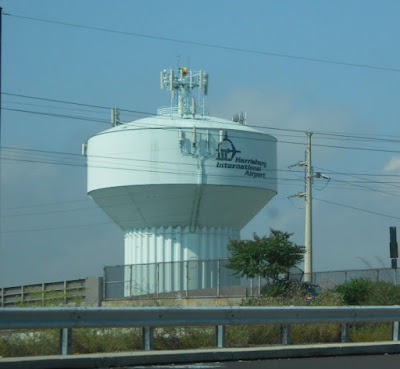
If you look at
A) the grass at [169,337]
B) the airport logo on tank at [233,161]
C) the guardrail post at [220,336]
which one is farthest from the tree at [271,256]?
the guardrail post at [220,336]

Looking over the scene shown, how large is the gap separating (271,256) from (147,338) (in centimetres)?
1553

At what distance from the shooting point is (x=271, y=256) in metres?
29.7

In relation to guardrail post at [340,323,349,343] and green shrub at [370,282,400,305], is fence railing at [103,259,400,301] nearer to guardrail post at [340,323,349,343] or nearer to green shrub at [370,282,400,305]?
green shrub at [370,282,400,305]

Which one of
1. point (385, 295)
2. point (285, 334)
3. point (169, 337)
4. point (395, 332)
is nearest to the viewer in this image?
point (169, 337)

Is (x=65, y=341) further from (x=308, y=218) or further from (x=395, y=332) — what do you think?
(x=308, y=218)

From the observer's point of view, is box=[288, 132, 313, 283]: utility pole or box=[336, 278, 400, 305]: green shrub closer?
box=[336, 278, 400, 305]: green shrub

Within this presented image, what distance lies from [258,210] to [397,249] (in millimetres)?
9810

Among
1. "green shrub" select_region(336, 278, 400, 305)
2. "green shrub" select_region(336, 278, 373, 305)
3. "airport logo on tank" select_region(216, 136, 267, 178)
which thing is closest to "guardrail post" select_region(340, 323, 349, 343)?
"green shrub" select_region(336, 278, 400, 305)

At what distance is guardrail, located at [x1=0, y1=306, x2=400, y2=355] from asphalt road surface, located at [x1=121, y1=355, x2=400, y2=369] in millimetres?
1186

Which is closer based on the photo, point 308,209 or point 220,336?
point 220,336

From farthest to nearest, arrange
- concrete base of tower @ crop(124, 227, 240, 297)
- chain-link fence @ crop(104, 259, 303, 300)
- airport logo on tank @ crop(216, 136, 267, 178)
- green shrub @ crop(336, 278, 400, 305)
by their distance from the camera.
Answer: airport logo on tank @ crop(216, 136, 267, 178) → concrete base of tower @ crop(124, 227, 240, 297) → chain-link fence @ crop(104, 259, 303, 300) → green shrub @ crop(336, 278, 400, 305)

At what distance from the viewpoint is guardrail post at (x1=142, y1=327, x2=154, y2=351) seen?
570 inches

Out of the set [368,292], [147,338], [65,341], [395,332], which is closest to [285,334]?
[395,332]

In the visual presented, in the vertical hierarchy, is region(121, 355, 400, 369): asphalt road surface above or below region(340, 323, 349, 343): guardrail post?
below
